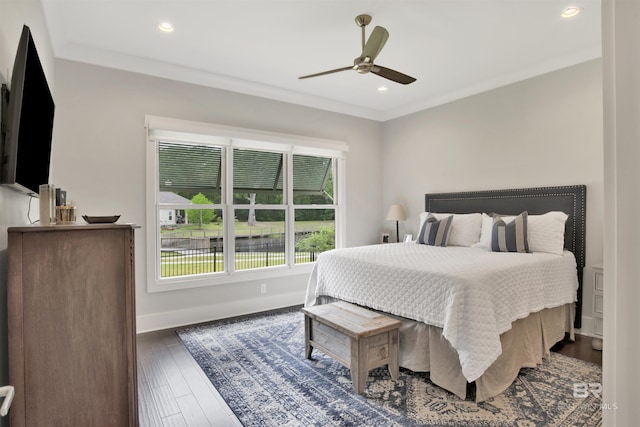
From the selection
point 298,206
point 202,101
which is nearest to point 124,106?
point 202,101

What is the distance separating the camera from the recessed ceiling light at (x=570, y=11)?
264 centimetres

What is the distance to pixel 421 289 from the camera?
2.49 m

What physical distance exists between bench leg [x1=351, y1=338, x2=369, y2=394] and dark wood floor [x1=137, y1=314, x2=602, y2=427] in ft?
2.60

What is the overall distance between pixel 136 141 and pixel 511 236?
3851 mm

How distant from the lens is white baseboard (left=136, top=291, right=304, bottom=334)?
3.60m

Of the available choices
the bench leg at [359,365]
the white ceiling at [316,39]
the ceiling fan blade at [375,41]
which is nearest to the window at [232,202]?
the white ceiling at [316,39]

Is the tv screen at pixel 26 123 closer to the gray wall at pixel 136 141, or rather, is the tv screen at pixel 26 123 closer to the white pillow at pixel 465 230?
the gray wall at pixel 136 141

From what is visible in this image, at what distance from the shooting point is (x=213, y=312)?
3.98 metres

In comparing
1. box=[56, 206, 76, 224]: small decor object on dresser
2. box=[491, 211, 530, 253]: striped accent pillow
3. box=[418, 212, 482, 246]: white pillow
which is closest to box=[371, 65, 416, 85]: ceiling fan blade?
box=[491, 211, 530, 253]: striped accent pillow

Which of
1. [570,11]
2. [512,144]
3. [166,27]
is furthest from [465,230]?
[166,27]

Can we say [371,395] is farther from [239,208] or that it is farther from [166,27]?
[166,27]

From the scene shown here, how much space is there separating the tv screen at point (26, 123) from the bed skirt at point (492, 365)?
2.47 metres

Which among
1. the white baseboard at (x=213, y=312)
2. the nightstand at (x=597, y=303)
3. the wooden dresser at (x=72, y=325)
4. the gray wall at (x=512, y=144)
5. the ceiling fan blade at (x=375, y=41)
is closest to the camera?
the wooden dresser at (x=72, y=325)

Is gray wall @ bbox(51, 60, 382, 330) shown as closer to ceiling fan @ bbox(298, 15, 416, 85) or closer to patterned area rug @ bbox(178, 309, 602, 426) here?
patterned area rug @ bbox(178, 309, 602, 426)
